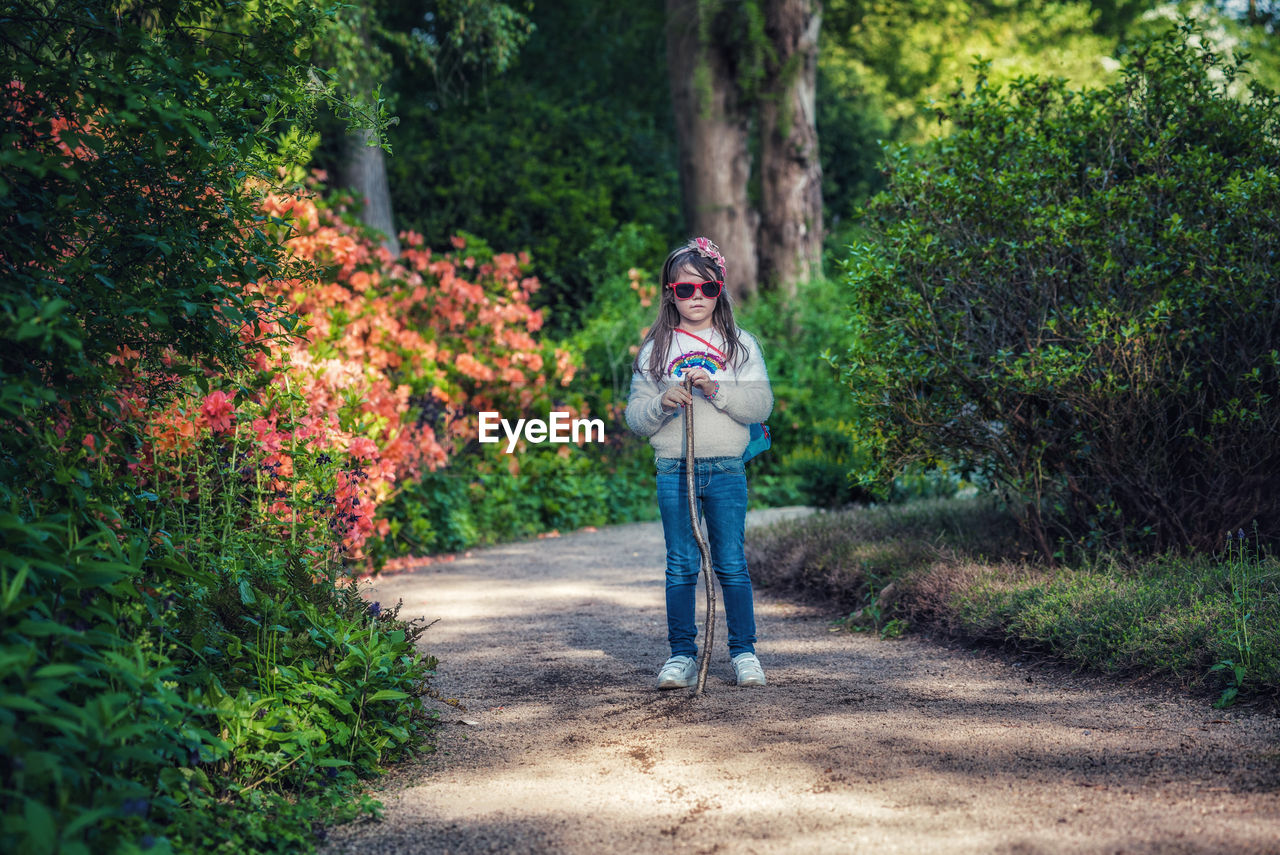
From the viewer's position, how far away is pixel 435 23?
19.4 m

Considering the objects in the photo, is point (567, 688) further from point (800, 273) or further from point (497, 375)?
point (800, 273)

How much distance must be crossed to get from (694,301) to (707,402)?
1.35 ft

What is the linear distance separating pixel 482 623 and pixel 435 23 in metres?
15.6

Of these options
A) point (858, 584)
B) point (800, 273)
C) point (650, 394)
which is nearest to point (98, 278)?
point (650, 394)

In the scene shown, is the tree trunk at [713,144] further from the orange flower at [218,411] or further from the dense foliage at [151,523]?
the dense foliage at [151,523]

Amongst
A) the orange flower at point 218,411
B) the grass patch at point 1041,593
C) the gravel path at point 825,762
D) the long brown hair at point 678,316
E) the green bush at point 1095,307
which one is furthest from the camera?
the green bush at point 1095,307

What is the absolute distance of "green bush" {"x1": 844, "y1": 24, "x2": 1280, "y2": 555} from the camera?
545cm

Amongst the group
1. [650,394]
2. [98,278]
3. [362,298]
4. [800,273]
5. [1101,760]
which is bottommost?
[1101,760]

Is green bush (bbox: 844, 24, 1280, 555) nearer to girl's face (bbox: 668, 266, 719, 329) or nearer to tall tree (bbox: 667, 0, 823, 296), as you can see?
girl's face (bbox: 668, 266, 719, 329)

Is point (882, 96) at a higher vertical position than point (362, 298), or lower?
higher

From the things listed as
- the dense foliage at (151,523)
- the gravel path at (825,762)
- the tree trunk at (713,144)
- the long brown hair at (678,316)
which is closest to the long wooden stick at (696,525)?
the gravel path at (825,762)

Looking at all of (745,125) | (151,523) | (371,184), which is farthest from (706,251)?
(745,125)

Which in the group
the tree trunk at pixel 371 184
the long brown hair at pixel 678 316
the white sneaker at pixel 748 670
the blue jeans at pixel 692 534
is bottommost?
the white sneaker at pixel 748 670

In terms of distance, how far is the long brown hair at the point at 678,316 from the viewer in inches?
184
